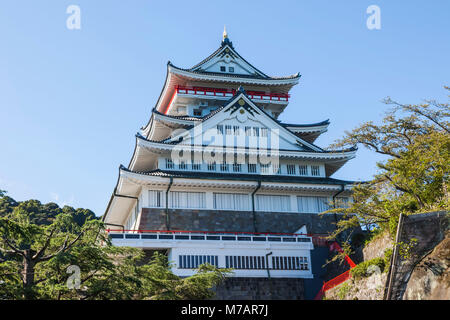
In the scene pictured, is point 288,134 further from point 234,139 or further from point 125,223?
point 125,223

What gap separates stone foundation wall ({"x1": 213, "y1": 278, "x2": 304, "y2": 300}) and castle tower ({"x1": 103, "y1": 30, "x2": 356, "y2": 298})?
372 mm

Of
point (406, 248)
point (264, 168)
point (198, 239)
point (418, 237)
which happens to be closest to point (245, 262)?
point (198, 239)

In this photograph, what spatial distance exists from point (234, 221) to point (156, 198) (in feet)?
18.5

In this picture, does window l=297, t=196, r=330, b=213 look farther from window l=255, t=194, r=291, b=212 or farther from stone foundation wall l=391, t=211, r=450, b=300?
stone foundation wall l=391, t=211, r=450, b=300

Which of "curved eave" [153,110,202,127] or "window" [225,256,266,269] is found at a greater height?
"curved eave" [153,110,202,127]

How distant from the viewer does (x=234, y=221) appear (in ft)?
132

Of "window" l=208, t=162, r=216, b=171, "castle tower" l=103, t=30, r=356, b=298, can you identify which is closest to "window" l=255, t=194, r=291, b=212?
"castle tower" l=103, t=30, r=356, b=298

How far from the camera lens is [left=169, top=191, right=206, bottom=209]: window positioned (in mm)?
39906

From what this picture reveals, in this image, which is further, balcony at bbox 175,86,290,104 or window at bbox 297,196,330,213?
balcony at bbox 175,86,290,104

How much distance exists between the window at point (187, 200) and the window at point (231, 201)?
1.01 metres

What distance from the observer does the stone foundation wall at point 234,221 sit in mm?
38906
